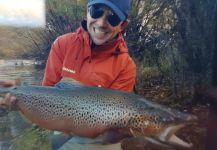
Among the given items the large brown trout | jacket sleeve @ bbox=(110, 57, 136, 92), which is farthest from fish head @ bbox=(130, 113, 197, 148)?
jacket sleeve @ bbox=(110, 57, 136, 92)

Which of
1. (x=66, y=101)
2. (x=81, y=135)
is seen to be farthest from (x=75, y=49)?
(x=81, y=135)

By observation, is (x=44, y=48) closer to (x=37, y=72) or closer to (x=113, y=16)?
(x=37, y=72)

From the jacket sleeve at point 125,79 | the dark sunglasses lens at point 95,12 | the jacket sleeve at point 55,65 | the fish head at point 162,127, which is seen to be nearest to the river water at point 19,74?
the jacket sleeve at point 55,65

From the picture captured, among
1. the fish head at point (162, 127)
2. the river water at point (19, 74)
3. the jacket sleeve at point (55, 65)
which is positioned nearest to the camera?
the fish head at point (162, 127)

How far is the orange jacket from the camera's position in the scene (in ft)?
6.80

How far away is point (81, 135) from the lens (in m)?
1.97

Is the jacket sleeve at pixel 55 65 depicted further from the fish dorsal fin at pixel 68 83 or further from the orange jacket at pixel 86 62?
the fish dorsal fin at pixel 68 83

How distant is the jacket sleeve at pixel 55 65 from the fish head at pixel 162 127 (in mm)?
575

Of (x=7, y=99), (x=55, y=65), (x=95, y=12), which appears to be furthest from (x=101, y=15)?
(x=7, y=99)

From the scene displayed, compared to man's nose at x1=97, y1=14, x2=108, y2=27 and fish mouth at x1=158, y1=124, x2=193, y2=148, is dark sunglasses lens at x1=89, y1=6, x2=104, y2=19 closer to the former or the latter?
man's nose at x1=97, y1=14, x2=108, y2=27

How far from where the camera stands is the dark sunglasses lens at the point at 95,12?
202cm

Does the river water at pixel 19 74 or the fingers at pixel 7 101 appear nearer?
the fingers at pixel 7 101

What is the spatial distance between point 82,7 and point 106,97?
1.42m

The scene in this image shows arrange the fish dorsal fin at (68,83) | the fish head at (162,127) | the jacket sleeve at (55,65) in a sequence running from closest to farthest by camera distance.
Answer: the fish head at (162,127) < the fish dorsal fin at (68,83) < the jacket sleeve at (55,65)
